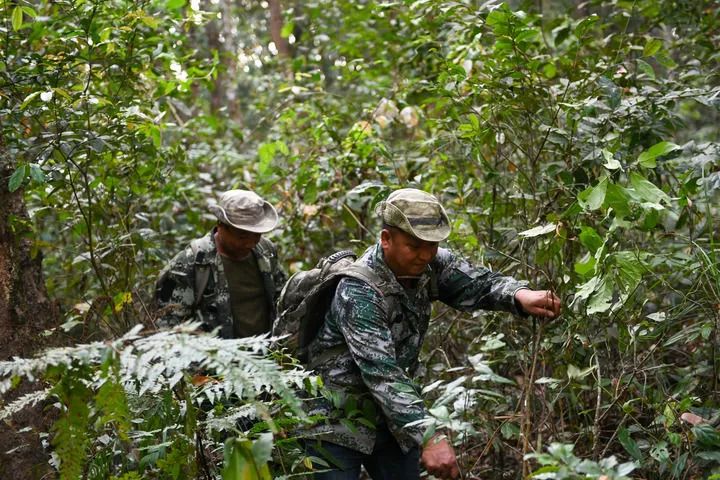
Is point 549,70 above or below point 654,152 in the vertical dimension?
below

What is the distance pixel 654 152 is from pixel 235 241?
2821 millimetres

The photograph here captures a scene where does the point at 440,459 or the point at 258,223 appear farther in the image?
the point at 258,223

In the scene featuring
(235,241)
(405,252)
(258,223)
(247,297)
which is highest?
(405,252)

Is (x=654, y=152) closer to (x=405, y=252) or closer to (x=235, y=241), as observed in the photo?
(x=405, y=252)

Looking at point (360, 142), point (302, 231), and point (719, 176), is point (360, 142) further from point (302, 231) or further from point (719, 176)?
point (719, 176)

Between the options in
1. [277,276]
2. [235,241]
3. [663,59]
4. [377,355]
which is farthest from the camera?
[277,276]

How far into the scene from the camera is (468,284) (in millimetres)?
3936

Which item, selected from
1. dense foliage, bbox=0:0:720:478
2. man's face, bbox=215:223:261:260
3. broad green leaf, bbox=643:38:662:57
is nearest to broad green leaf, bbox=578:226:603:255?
dense foliage, bbox=0:0:720:478

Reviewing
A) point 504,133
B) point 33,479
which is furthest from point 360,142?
point 33,479

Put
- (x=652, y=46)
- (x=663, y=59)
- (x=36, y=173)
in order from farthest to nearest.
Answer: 1. (x=663, y=59)
2. (x=652, y=46)
3. (x=36, y=173)

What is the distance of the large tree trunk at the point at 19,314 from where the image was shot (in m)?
3.91

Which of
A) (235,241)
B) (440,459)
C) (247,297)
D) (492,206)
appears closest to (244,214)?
(235,241)

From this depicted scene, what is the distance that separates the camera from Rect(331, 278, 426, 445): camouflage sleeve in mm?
3295

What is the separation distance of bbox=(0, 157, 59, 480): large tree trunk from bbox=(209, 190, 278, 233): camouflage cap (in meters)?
1.15
